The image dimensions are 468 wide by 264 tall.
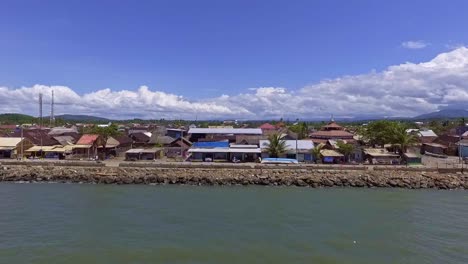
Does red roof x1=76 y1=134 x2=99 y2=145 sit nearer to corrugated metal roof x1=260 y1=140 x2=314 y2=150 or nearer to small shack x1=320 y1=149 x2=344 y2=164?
corrugated metal roof x1=260 y1=140 x2=314 y2=150

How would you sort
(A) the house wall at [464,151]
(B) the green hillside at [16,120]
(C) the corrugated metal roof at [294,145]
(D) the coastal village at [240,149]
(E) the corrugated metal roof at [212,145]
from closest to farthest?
(D) the coastal village at [240,149] < (C) the corrugated metal roof at [294,145] < (E) the corrugated metal roof at [212,145] < (A) the house wall at [464,151] < (B) the green hillside at [16,120]

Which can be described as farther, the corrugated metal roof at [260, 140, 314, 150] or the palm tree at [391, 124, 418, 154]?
the corrugated metal roof at [260, 140, 314, 150]

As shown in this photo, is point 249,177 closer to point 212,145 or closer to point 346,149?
point 212,145

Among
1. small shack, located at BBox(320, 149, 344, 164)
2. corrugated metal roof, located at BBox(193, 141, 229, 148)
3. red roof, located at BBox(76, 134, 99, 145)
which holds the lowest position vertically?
small shack, located at BBox(320, 149, 344, 164)

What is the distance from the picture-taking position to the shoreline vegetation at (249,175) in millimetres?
31594

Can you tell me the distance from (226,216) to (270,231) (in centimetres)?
344

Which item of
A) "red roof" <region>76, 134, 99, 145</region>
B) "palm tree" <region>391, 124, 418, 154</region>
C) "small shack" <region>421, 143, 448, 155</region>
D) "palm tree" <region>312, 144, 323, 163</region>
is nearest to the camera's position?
"palm tree" <region>312, 144, 323, 163</region>

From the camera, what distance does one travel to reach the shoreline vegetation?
31594 millimetres

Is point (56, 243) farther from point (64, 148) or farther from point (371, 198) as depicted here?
point (64, 148)

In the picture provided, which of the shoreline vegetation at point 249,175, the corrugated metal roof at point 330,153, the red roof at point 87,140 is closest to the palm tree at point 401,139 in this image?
the shoreline vegetation at point 249,175

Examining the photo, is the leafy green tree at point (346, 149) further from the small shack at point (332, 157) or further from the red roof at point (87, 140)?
the red roof at point (87, 140)

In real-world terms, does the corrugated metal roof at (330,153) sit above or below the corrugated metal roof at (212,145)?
below

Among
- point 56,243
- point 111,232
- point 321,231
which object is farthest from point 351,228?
point 56,243

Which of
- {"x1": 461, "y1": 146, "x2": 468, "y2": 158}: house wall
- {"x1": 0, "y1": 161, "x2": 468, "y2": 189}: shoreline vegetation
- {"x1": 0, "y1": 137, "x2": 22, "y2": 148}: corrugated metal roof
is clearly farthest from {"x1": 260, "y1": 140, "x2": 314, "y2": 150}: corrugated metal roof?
{"x1": 0, "y1": 137, "x2": 22, "y2": 148}: corrugated metal roof
